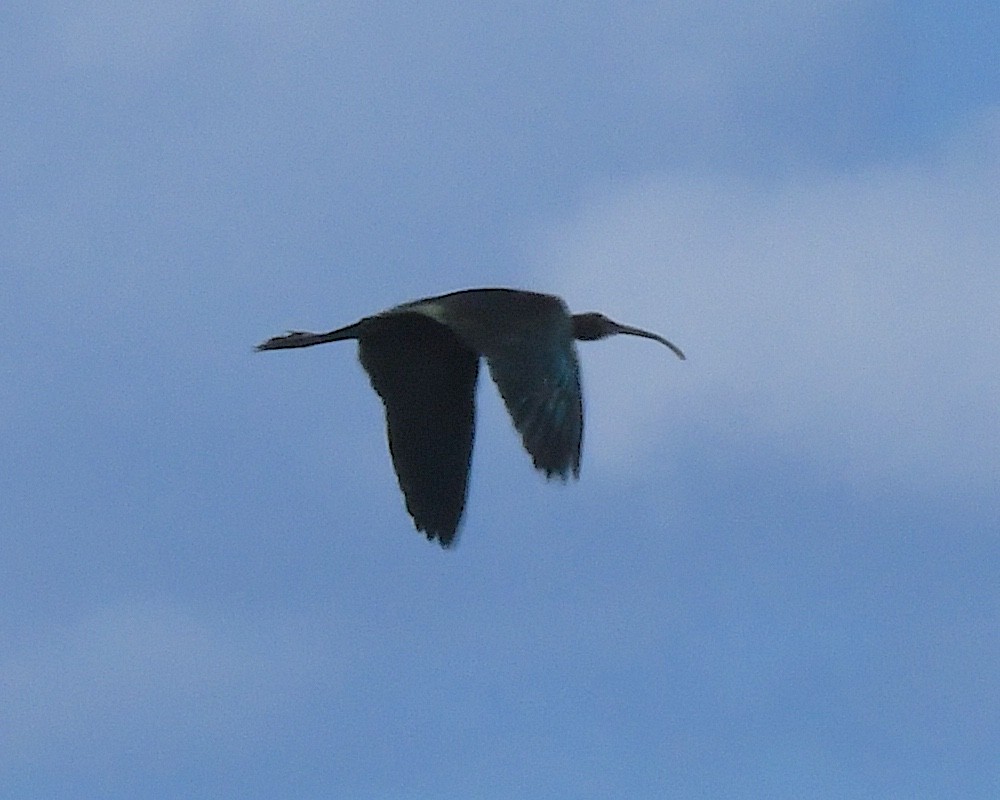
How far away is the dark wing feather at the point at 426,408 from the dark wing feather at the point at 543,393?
2.21 m

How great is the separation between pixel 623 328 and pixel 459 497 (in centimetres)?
184

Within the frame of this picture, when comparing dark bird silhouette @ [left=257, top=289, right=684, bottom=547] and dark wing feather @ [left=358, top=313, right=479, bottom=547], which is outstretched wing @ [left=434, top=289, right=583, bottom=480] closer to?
dark bird silhouette @ [left=257, top=289, right=684, bottom=547]

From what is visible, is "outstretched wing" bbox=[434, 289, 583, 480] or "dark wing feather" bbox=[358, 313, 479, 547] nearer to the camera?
"outstretched wing" bbox=[434, 289, 583, 480]

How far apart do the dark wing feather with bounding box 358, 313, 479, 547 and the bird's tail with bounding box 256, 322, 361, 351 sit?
128 millimetres

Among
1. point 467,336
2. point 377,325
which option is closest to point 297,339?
point 377,325

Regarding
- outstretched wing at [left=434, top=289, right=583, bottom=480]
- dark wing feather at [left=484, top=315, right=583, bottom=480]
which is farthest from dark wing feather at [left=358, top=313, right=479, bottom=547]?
dark wing feather at [left=484, top=315, right=583, bottom=480]

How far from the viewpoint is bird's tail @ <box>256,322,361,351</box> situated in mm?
23328

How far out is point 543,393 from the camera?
21.2 metres

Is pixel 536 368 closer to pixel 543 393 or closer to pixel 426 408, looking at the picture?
pixel 543 393

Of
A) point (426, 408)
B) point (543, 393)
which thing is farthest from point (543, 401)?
point (426, 408)

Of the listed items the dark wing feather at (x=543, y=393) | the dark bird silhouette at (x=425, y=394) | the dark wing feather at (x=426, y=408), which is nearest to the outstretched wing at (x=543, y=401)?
the dark wing feather at (x=543, y=393)

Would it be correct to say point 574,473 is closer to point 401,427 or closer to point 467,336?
point 467,336

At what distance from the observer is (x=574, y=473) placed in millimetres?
21109

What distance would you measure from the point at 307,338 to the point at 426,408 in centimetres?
97
